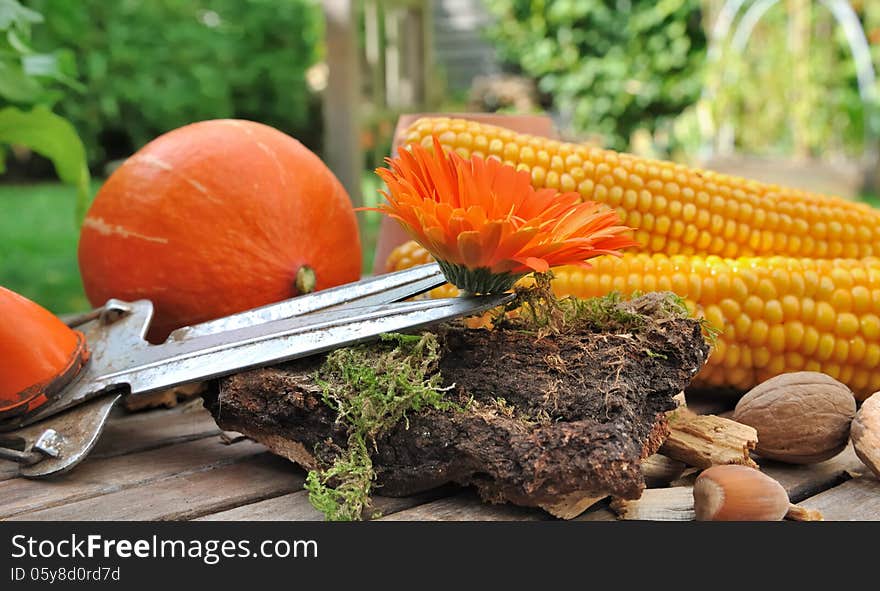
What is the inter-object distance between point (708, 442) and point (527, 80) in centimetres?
456

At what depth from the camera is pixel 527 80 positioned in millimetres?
5129

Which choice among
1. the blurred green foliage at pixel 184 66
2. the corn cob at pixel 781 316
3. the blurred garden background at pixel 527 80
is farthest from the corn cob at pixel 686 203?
the blurred green foliage at pixel 184 66

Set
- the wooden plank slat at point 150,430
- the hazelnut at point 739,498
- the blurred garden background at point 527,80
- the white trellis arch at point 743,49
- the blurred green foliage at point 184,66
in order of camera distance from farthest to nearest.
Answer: the blurred green foliage at point 184,66 < the white trellis arch at point 743,49 < the blurred garden background at point 527,80 < the wooden plank slat at point 150,430 < the hazelnut at point 739,498

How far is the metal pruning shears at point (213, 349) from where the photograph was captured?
31.3 inches

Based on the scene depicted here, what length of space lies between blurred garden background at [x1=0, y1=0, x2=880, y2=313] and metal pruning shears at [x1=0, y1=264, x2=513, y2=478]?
6.69 ft

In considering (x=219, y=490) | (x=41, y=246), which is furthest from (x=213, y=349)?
(x=41, y=246)

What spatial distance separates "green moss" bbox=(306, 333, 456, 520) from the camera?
2.34 ft

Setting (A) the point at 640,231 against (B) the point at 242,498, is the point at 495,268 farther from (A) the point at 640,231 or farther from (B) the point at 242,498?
(A) the point at 640,231

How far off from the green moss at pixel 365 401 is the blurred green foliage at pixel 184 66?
11.5 feet

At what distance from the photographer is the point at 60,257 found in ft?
10.3

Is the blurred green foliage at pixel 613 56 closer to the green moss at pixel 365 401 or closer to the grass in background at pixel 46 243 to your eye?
the grass in background at pixel 46 243
